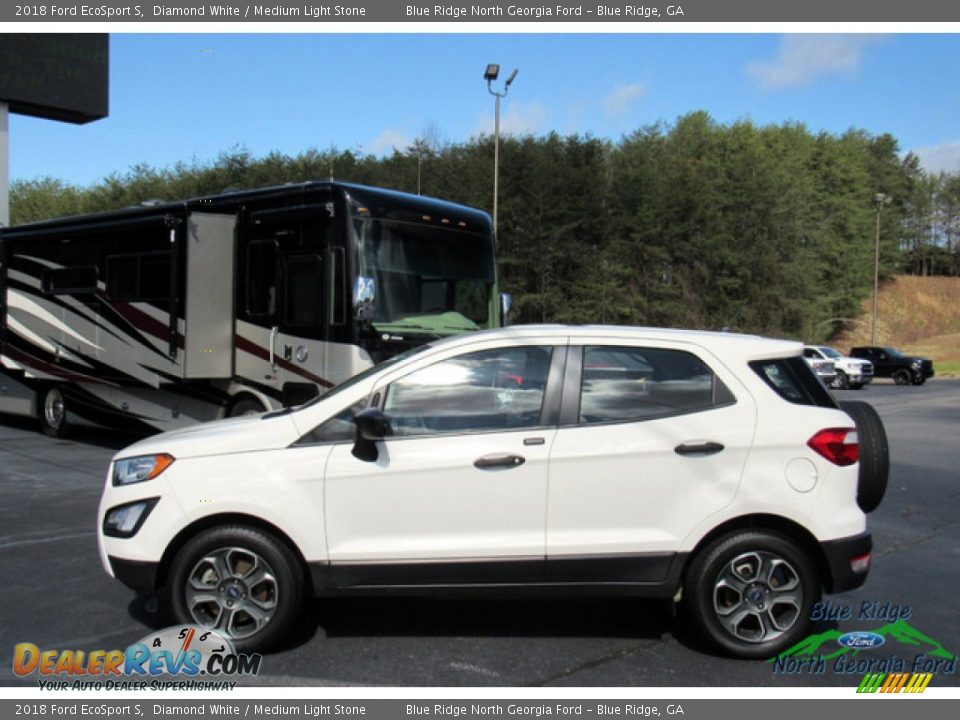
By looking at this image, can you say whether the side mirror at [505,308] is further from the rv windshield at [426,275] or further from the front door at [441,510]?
the front door at [441,510]

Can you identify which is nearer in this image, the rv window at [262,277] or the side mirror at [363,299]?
the side mirror at [363,299]

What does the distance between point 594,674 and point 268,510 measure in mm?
1898

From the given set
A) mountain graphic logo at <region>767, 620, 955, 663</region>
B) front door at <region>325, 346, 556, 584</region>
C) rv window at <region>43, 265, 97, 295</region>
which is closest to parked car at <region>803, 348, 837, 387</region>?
rv window at <region>43, 265, 97, 295</region>

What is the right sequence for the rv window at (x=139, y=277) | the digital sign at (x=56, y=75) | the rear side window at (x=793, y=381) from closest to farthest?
the rear side window at (x=793, y=381) → the rv window at (x=139, y=277) → the digital sign at (x=56, y=75)

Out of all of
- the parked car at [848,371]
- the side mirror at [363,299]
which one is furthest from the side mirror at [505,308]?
the parked car at [848,371]

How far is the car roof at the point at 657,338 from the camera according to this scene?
4652 millimetres

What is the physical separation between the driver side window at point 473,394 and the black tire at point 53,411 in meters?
10.7

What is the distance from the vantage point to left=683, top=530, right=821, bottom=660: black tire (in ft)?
14.4

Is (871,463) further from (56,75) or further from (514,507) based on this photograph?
(56,75)

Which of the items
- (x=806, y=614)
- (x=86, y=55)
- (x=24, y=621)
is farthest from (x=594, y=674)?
(x=86, y=55)

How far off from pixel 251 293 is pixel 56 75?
20.7m

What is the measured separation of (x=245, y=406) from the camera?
10.4 metres

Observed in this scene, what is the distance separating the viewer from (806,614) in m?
4.44

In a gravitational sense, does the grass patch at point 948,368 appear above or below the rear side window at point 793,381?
below
